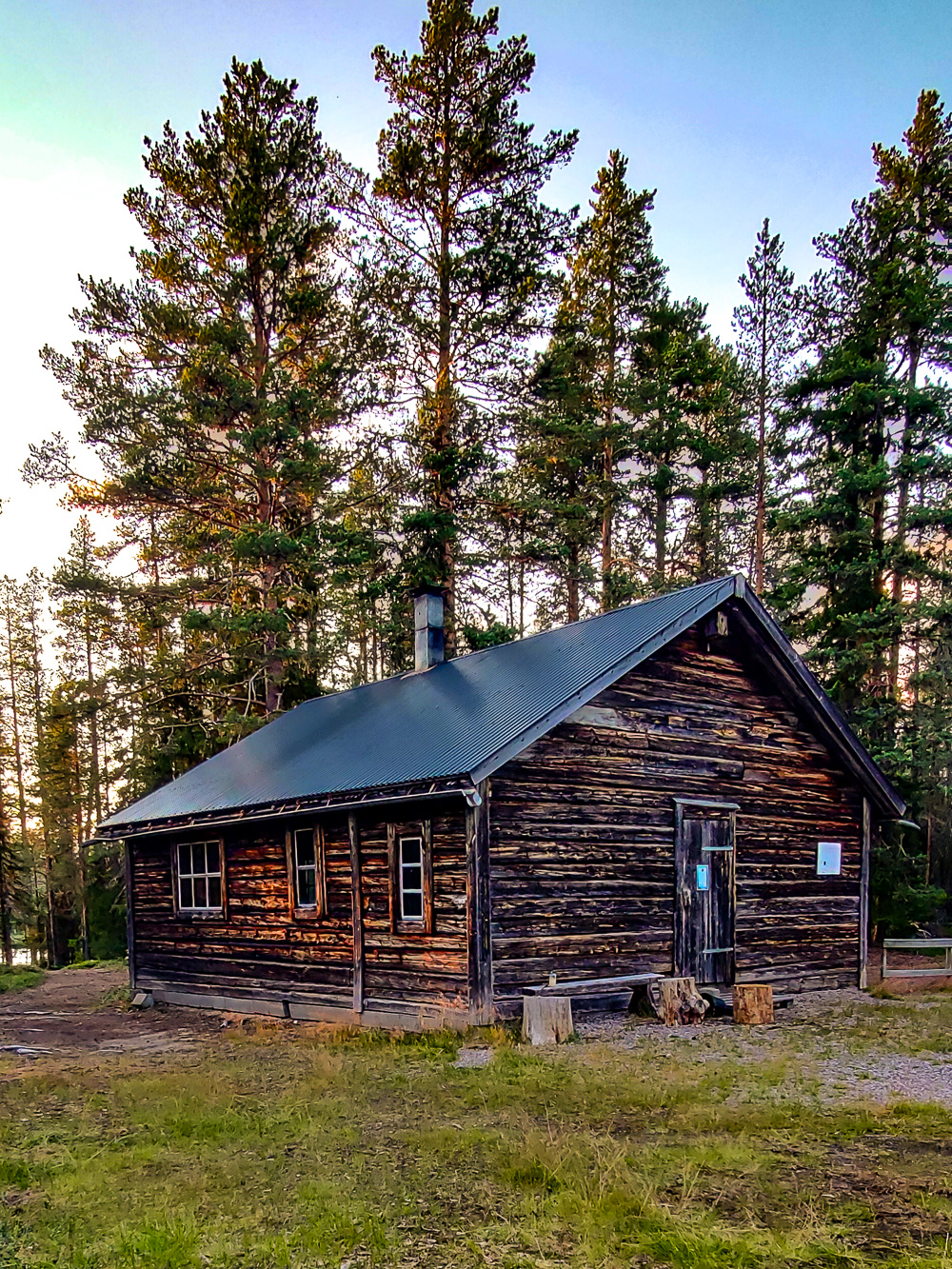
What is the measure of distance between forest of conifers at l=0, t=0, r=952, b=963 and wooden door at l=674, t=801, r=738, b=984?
36.6 ft

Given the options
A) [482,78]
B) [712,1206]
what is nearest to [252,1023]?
[712,1206]

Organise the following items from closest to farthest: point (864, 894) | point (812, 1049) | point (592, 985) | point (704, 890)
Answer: point (812, 1049) → point (592, 985) → point (704, 890) → point (864, 894)

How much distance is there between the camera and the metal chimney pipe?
20.3 meters

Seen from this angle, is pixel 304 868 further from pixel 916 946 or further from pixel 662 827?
pixel 916 946

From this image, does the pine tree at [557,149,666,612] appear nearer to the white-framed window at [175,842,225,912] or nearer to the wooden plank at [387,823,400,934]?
the white-framed window at [175,842,225,912]

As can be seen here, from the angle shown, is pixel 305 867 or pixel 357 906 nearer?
pixel 357 906

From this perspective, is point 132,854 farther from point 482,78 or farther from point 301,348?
point 482,78

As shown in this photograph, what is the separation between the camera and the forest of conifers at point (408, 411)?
26.5m

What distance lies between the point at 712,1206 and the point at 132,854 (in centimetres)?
1736

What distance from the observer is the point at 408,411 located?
2923 centimetres

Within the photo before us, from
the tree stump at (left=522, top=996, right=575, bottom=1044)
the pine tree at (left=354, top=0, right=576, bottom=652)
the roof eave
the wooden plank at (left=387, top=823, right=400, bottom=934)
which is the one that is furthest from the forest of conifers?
the tree stump at (left=522, top=996, right=575, bottom=1044)

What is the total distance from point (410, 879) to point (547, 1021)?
2875 millimetres

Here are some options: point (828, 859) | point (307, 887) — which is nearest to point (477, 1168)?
point (307, 887)

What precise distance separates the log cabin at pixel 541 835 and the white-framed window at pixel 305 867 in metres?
0.04
